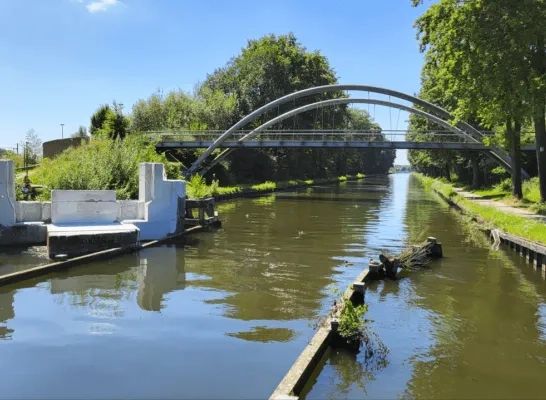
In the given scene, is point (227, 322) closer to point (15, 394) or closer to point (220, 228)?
point (15, 394)

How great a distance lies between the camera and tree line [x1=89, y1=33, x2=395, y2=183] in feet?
181

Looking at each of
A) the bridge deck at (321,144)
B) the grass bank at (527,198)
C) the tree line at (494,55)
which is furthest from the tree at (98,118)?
the grass bank at (527,198)

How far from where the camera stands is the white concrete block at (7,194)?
14.8 m

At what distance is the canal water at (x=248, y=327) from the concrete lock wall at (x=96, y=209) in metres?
1.46

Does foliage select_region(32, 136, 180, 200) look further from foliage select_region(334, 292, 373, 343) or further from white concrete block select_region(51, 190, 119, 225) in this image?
foliage select_region(334, 292, 373, 343)

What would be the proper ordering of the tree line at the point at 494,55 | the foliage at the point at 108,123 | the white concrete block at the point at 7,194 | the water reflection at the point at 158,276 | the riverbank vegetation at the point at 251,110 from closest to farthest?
the water reflection at the point at 158,276
the white concrete block at the point at 7,194
the tree line at the point at 494,55
the foliage at the point at 108,123
the riverbank vegetation at the point at 251,110

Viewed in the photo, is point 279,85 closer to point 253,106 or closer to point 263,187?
point 253,106

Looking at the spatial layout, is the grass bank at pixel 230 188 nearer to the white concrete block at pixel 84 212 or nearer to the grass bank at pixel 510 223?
the white concrete block at pixel 84 212

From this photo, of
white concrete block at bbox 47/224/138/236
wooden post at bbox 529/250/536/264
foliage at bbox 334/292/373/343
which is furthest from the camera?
wooden post at bbox 529/250/536/264

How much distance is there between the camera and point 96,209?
53.1ft

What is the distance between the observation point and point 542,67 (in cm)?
2381

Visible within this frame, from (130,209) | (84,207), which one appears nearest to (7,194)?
(84,207)

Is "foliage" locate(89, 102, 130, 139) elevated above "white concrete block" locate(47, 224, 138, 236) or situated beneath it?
elevated above

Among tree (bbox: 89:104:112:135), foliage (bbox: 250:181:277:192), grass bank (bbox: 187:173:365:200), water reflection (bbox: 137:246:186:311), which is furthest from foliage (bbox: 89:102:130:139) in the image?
water reflection (bbox: 137:246:186:311)
